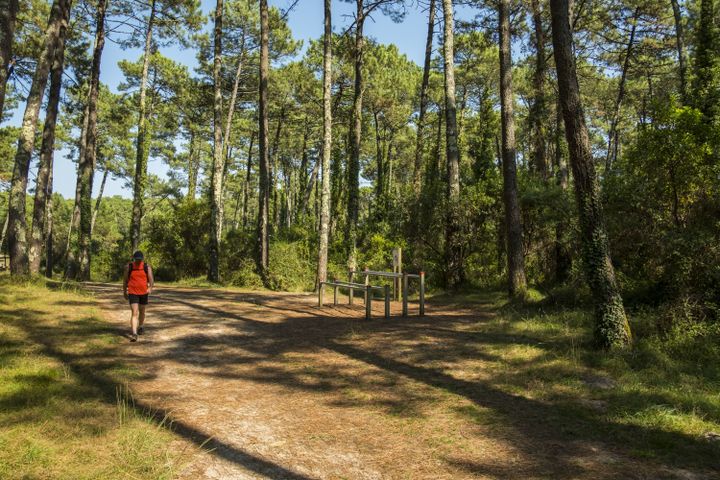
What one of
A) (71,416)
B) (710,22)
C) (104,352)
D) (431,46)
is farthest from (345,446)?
(431,46)

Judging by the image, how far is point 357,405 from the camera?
5445mm

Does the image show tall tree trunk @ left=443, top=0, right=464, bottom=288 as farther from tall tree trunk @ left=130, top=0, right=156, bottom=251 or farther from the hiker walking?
tall tree trunk @ left=130, top=0, right=156, bottom=251

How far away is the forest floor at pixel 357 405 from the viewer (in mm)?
3906

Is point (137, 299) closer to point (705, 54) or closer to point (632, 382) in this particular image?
point (632, 382)

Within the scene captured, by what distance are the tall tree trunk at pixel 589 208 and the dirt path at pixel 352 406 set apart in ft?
5.12

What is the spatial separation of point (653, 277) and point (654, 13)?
64.4 ft

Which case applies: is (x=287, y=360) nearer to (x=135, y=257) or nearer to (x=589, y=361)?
(x=135, y=257)

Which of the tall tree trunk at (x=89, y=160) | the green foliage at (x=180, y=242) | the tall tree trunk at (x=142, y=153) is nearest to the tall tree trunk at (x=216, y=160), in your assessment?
the green foliage at (x=180, y=242)

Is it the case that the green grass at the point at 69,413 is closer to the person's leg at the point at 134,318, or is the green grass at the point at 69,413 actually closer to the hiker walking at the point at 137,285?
the person's leg at the point at 134,318

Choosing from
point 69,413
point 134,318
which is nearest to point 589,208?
point 69,413

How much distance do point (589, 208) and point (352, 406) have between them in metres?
5.05

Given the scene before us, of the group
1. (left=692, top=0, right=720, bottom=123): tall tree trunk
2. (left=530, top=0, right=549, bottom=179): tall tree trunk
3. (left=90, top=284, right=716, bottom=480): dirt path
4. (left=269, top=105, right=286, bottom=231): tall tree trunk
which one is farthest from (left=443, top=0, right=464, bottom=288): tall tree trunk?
(left=269, top=105, right=286, bottom=231): tall tree trunk

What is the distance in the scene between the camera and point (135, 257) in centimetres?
839

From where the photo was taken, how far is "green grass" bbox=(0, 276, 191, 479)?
3646 millimetres
